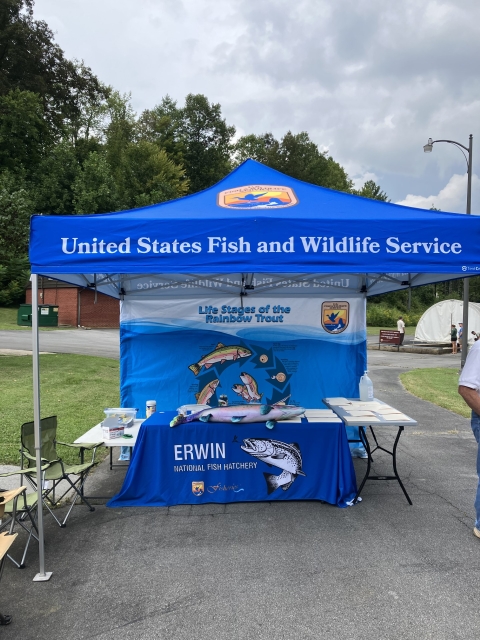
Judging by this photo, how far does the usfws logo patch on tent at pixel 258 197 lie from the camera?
422 cm

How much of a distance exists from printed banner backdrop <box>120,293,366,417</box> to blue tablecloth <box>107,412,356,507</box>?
1657mm

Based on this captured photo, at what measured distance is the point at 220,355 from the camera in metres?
6.43

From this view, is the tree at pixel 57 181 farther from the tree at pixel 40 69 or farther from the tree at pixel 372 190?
the tree at pixel 372 190

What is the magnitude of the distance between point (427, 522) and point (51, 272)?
389 centimetres

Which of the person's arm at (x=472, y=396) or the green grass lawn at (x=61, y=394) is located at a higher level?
the person's arm at (x=472, y=396)

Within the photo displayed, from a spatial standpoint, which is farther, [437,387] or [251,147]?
[251,147]

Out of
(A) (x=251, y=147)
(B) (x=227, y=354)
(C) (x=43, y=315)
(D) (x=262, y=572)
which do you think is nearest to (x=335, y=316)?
(B) (x=227, y=354)

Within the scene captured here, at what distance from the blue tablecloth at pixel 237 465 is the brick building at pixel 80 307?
2890cm

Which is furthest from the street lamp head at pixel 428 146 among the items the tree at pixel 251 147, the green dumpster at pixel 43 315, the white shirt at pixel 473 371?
the tree at pixel 251 147

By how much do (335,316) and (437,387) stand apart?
25.0ft

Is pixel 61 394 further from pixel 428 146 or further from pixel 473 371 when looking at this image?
pixel 428 146

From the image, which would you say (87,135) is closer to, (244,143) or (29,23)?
(29,23)

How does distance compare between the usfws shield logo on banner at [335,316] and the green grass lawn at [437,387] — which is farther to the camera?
the green grass lawn at [437,387]

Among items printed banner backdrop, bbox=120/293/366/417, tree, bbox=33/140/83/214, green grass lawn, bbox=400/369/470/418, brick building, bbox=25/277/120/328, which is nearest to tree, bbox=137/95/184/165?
tree, bbox=33/140/83/214
